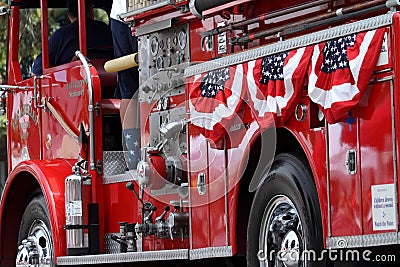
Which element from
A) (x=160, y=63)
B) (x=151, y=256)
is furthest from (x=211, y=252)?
(x=160, y=63)

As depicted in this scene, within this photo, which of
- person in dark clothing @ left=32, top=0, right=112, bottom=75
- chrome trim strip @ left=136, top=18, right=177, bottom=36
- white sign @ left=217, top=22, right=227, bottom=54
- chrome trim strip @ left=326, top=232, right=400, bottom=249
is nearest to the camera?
chrome trim strip @ left=326, top=232, right=400, bottom=249

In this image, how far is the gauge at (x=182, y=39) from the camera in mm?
7379

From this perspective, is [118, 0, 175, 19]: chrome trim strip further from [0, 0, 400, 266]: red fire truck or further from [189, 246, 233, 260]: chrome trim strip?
[189, 246, 233, 260]: chrome trim strip

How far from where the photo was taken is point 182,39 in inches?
292

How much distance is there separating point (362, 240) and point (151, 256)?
2.24 meters

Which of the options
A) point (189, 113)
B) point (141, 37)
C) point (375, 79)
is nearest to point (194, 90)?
point (189, 113)

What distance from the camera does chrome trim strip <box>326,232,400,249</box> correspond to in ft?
17.3

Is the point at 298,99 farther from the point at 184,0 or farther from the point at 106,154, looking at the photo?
the point at 106,154

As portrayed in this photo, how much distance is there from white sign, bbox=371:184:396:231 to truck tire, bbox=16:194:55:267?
375 cm

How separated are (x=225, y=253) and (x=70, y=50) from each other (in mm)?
3393

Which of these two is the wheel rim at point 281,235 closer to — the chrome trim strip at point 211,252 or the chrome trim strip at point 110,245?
the chrome trim strip at point 211,252

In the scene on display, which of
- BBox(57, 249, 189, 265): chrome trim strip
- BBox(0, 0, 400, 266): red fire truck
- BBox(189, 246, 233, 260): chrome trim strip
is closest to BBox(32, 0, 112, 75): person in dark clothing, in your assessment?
BBox(0, 0, 400, 266): red fire truck

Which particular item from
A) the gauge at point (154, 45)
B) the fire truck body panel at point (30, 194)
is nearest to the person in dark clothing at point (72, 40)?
the fire truck body panel at point (30, 194)

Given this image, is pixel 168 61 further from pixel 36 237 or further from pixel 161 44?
pixel 36 237
